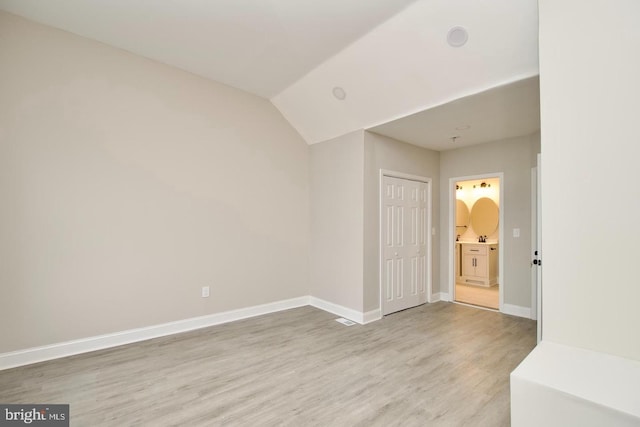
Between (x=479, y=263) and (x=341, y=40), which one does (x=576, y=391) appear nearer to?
(x=341, y=40)

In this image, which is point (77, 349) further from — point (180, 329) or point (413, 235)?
point (413, 235)

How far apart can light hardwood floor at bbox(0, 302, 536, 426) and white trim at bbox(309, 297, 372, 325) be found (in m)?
0.23

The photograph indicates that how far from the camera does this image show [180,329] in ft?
11.8

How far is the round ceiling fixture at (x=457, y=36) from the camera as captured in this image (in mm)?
2437

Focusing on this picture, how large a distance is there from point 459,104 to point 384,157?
1.34 m

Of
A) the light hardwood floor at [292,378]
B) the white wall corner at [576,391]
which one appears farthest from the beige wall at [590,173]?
the light hardwood floor at [292,378]

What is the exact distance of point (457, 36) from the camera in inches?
97.8

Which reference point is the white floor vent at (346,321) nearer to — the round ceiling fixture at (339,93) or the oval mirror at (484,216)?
the round ceiling fixture at (339,93)

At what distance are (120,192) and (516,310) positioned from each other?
543cm

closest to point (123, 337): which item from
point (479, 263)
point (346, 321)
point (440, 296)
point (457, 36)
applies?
point (346, 321)

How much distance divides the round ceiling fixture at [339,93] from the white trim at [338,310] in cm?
284

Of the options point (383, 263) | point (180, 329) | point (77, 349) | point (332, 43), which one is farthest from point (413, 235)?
point (77, 349)

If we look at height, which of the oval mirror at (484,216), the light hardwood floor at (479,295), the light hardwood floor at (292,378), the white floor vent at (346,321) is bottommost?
the light hardwood floor at (479,295)

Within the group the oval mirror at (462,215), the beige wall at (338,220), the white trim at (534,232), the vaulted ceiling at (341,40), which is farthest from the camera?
the oval mirror at (462,215)
